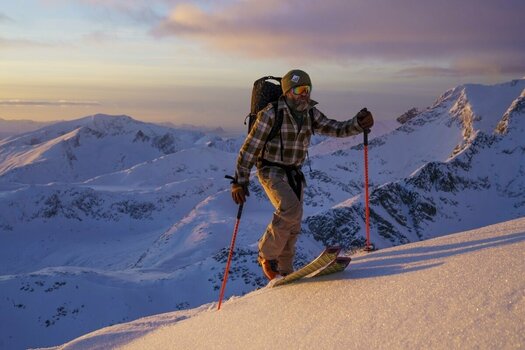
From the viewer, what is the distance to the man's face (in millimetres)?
7320

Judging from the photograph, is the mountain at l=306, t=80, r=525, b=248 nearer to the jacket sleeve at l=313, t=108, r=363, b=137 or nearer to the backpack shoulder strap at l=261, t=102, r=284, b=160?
the jacket sleeve at l=313, t=108, r=363, b=137

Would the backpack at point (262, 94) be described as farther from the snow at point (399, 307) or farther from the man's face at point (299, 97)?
the snow at point (399, 307)

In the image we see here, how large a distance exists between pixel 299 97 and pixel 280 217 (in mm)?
1727

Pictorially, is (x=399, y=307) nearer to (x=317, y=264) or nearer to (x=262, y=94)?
(x=317, y=264)

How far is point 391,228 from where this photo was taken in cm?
9144

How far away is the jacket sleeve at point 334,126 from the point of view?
26.4ft

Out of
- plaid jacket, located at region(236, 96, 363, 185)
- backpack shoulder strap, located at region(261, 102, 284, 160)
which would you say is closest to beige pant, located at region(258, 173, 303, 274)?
plaid jacket, located at region(236, 96, 363, 185)

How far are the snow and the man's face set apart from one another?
7.62 feet

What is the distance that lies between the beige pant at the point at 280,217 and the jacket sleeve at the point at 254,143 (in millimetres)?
323

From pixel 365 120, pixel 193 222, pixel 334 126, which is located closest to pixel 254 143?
pixel 334 126

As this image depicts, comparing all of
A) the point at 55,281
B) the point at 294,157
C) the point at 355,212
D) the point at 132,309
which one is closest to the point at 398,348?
the point at 294,157

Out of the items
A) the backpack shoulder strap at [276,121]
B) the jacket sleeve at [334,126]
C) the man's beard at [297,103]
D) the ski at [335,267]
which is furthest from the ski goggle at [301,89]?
the ski at [335,267]

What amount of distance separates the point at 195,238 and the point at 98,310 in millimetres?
41151

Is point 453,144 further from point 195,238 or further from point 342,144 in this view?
point 195,238
